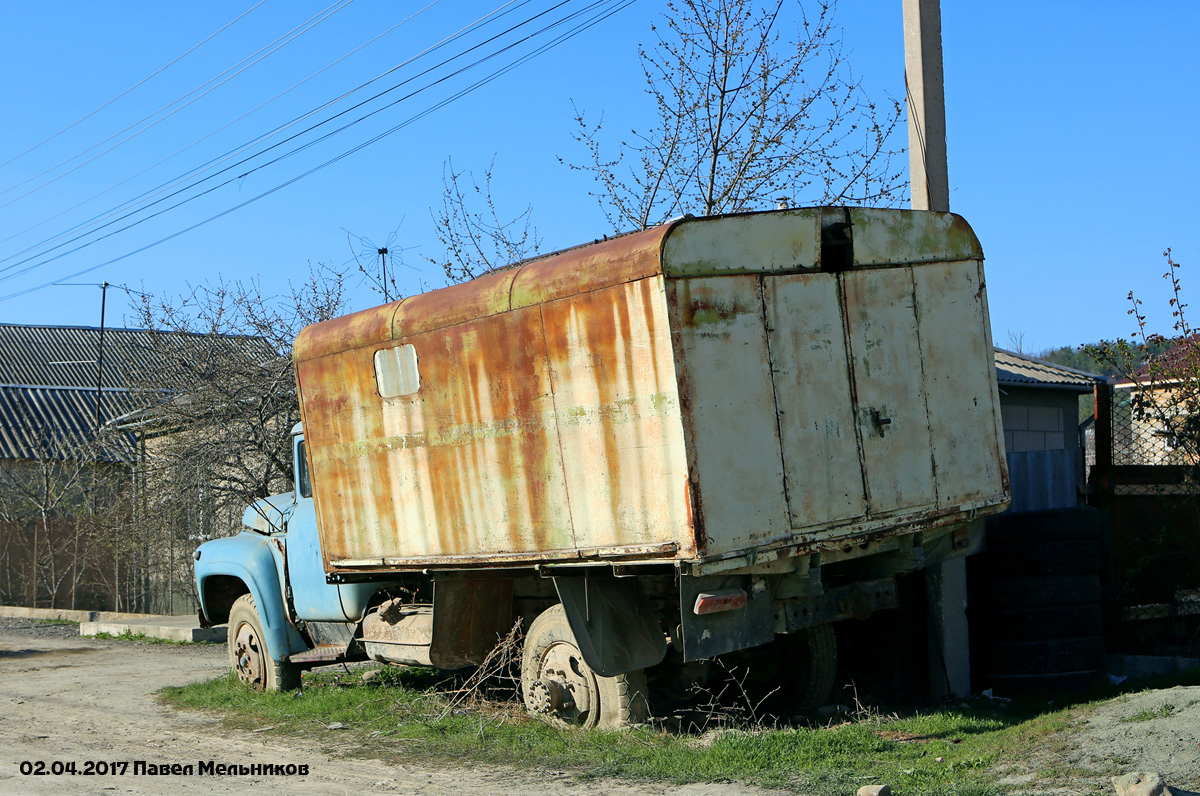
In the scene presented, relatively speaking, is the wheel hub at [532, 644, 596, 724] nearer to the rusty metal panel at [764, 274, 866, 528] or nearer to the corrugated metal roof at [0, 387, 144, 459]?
the rusty metal panel at [764, 274, 866, 528]

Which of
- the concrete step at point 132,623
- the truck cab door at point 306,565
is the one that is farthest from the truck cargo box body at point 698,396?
the concrete step at point 132,623

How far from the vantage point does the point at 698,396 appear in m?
5.83

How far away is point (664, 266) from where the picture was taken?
5.84 metres

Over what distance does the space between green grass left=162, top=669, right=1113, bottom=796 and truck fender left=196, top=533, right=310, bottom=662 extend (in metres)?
1.07

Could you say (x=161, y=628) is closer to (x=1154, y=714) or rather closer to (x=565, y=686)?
(x=565, y=686)

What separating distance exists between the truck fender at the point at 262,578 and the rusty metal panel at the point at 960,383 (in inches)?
235

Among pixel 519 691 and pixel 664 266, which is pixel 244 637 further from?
pixel 664 266

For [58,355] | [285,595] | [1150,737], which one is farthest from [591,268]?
[58,355]

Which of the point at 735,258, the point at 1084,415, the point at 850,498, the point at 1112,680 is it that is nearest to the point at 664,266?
the point at 735,258

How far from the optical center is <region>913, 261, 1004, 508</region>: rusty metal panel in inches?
274

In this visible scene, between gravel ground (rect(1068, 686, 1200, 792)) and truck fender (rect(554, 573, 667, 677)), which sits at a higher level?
truck fender (rect(554, 573, 667, 677))

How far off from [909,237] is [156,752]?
6.11 meters

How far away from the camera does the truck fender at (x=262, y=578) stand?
9.70m

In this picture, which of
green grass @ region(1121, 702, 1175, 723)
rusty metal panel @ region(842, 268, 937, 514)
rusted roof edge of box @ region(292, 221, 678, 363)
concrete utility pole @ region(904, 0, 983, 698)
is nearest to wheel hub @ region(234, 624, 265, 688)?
rusted roof edge of box @ region(292, 221, 678, 363)
